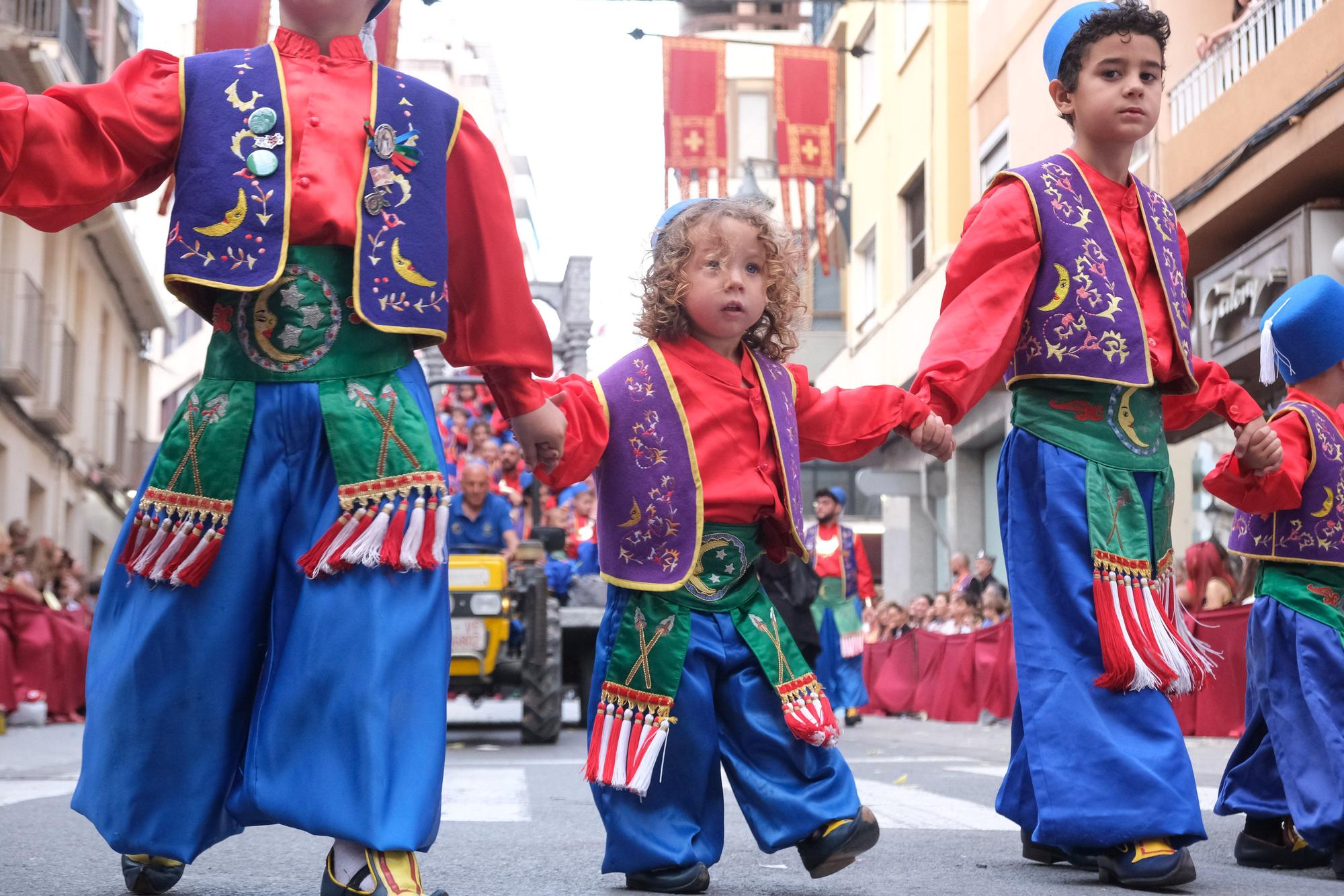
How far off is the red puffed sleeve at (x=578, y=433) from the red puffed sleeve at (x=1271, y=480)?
1.71 metres

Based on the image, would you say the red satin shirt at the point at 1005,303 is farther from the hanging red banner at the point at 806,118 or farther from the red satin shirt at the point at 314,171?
the hanging red banner at the point at 806,118

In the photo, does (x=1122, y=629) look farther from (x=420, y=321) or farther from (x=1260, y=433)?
(x=420, y=321)

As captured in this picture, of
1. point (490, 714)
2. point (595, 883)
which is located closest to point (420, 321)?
point (595, 883)

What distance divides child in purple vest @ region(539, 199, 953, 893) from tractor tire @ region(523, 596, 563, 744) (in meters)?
6.18

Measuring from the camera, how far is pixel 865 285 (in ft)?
90.0

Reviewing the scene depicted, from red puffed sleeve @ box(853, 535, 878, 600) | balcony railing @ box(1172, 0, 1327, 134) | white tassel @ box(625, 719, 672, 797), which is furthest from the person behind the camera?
red puffed sleeve @ box(853, 535, 878, 600)

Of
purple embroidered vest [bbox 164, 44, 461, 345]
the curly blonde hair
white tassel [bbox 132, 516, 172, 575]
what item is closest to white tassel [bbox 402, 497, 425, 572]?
purple embroidered vest [bbox 164, 44, 461, 345]

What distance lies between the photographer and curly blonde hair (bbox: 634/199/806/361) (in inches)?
174

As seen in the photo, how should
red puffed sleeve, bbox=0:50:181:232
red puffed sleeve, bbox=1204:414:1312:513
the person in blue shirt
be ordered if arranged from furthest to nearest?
the person in blue shirt < red puffed sleeve, bbox=1204:414:1312:513 < red puffed sleeve, bbox=0:50:181:232

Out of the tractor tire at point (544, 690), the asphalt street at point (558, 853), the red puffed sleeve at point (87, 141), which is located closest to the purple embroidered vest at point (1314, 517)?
the asphalt street at point (558, 853)

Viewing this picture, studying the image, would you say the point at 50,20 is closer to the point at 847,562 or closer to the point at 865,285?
the point at 865,285

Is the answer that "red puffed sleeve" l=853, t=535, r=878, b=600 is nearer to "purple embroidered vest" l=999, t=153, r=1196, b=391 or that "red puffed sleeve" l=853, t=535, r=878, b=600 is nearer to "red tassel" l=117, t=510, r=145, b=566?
"purple embroidered vest" l=999, t=153, r=1196, b=391

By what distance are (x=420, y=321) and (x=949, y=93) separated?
18605mm

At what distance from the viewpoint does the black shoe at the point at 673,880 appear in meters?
3.99
